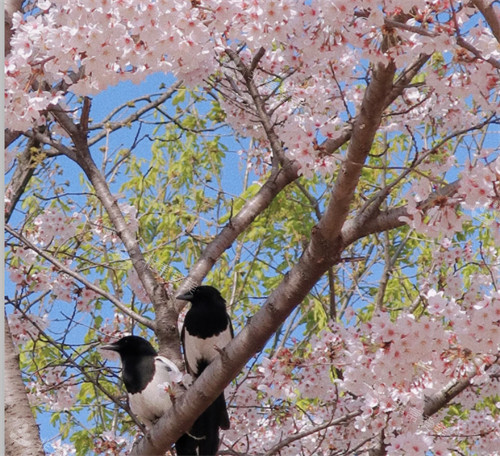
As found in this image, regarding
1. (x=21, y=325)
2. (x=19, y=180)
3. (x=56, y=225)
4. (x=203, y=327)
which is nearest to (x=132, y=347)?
(x=203, y=327)

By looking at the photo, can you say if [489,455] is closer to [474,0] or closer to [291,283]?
[291,283]

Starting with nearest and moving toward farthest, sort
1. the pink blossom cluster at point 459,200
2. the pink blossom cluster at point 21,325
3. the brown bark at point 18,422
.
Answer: the pink blossom cluster at point 459,200, the brown bark at point 18,422, the pink blossom cluster at point 21,325

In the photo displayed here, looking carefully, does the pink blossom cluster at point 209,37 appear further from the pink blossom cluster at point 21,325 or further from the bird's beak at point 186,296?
the pink blossom cluster at point 21,325

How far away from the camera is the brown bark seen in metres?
3.00

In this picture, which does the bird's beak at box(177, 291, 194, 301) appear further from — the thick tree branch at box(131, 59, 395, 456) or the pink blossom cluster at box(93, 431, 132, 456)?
the thick tree branch at box(131, 59, 395, 456)

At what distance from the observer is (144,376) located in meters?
3.84

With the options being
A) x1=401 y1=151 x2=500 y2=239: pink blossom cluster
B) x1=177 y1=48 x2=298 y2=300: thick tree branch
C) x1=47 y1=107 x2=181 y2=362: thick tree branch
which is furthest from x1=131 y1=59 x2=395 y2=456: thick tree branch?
x1=177 y1=48 x2=298 y2=300: thick tree branch

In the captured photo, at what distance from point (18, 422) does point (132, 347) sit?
1.01 meters

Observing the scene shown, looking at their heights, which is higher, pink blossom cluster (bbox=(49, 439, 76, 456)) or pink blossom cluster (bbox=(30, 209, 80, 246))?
pink blossom cluster (bbox=(30, 209, 80, 246))

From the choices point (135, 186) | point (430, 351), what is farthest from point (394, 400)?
point (135, 186)

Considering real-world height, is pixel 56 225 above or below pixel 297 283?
above

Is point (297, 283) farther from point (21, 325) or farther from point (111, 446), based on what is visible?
point (21, 325)

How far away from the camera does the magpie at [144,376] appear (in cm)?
373

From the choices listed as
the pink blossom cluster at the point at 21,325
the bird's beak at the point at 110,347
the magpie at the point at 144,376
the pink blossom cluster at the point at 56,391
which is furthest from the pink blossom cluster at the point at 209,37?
the pink blossom cluster at the point at 56,391
